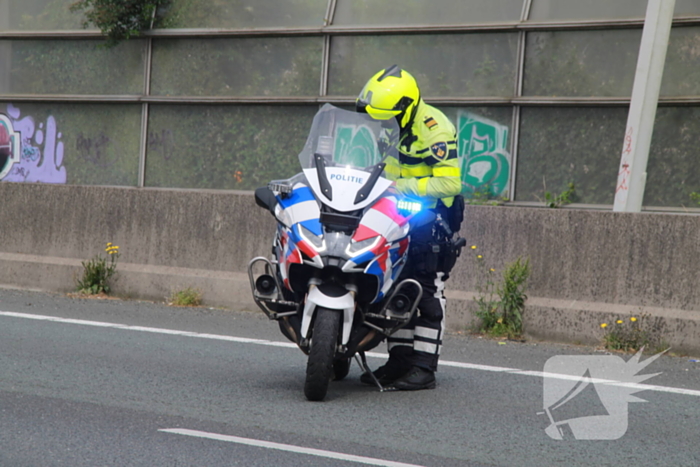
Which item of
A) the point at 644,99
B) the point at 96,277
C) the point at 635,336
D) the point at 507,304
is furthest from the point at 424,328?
the point at 96,277

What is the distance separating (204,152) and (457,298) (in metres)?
6.89

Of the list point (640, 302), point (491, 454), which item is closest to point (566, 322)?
point (640, 302)

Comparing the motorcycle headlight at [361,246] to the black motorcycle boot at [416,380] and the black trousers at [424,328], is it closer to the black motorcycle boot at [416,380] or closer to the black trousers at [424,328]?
the black trousers at [424,328]

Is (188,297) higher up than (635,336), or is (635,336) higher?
(635,336)

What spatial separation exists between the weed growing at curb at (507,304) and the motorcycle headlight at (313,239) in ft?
11.0

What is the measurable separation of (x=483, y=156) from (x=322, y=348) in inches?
317

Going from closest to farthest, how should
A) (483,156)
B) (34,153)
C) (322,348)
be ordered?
(322,348), (483,156), (34,153)

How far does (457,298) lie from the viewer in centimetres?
879

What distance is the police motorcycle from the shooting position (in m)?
5.43

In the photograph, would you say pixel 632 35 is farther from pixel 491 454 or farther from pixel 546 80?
pixel 491 454

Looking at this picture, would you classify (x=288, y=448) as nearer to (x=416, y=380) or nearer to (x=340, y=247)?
(x=340, y=247)

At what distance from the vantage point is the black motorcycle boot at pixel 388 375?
624cm

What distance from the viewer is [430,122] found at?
19.5 ft

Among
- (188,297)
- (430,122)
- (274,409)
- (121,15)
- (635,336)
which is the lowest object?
(188,297)
